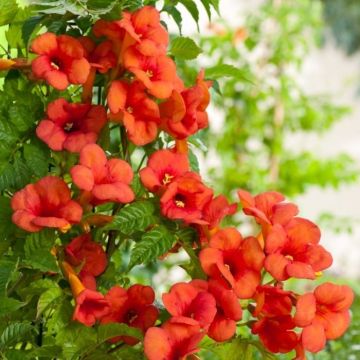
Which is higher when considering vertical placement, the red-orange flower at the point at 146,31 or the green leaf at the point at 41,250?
the red-orange flower at the point at 146,31

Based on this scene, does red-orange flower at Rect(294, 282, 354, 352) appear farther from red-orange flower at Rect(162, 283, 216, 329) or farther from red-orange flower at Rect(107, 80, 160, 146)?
red-orange flower at Rect(107, 80, 160, 146)

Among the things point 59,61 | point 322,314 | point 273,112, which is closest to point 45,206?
point 59,61

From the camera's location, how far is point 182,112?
0.85 m

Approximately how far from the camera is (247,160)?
378 centimetres

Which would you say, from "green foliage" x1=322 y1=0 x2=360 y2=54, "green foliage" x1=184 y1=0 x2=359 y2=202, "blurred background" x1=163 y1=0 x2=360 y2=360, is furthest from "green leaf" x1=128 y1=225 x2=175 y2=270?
"green foliage" x1=322 y1=0 x2=360 y2=54

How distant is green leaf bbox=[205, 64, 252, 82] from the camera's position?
3.24 ft

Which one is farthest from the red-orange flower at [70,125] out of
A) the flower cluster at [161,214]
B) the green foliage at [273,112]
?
the green foliage at [273,112]

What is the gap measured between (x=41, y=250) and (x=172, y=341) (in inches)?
5.5

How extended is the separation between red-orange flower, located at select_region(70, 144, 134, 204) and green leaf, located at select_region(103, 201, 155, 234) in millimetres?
13

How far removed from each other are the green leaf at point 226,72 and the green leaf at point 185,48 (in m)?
0.07

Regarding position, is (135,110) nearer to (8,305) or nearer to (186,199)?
(186,199)

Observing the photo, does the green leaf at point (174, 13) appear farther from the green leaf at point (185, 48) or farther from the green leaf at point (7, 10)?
the green leaf at point (7, 10)

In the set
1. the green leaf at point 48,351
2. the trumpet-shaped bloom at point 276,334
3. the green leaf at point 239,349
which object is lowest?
the green leaf at point 239,349

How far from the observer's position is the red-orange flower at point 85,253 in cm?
83
